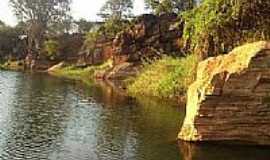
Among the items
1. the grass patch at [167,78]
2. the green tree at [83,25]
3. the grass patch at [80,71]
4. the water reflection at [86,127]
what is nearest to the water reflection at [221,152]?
the water reflection at [86,127]

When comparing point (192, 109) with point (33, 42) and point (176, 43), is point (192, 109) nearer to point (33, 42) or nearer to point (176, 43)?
point (176, 43)

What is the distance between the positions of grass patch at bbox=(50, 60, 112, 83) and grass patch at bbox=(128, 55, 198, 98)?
2044 centimetres

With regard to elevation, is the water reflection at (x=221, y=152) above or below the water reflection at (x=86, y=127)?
below

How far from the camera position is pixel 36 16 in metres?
80.8

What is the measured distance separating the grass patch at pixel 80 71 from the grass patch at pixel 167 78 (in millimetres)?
20445

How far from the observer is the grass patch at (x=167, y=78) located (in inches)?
1350

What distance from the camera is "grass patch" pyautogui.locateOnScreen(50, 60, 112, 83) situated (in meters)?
61.7

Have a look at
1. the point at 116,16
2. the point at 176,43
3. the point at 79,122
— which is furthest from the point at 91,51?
the point at 79,122

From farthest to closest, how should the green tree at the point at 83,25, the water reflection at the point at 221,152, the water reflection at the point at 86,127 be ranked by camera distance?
the green tree at the point at 83,25
the water reflection at the point at 86,127
the water reflection at the point at 221,152

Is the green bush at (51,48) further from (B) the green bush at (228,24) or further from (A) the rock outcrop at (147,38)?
(B) the green bush at (228,24)

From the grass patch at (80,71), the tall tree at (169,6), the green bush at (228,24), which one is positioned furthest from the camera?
the grass patch at (80,71)

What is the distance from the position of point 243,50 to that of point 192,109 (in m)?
2.86

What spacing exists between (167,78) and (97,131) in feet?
45.0

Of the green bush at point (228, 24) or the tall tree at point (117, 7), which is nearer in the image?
the green bush at point (228, 24)
